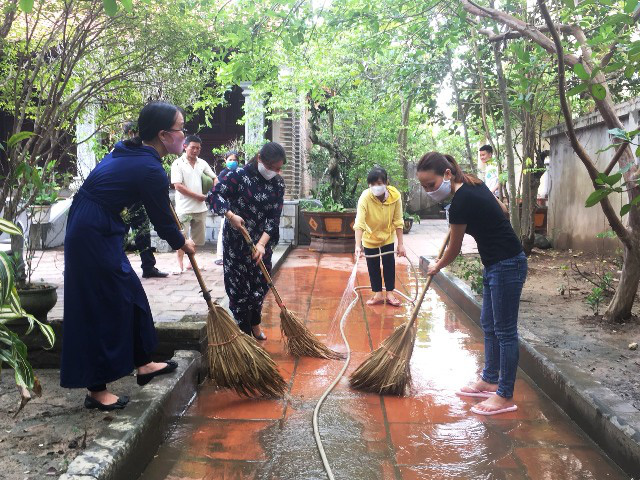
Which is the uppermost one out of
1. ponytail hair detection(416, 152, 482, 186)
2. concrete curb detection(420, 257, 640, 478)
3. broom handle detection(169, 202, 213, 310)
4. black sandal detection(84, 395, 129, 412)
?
ponytail hair detection(416, 152, 482, 186)

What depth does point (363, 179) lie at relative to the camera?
13320 millimetres

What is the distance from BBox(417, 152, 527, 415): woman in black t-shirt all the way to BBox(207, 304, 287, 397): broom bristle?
1.31 meters

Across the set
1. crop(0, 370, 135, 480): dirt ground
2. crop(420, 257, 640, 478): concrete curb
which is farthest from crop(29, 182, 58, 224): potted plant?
crop(420, 257, 640, 478): concrete curb

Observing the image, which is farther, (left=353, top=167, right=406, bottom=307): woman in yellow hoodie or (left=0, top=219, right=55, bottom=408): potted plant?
(left=353, top=167, right=406, bottom=307): woman in yellow hoodie

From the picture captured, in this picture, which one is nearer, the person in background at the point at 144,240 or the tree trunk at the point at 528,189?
the person in background at the point at 144,240

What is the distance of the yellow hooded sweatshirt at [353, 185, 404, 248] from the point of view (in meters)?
6.68

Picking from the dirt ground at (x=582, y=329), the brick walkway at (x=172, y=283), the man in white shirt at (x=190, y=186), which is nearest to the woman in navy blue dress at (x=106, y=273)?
the brick walkway at (x=172, y=283)

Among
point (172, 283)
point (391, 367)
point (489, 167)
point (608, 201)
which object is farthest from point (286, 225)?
point (391, 367)

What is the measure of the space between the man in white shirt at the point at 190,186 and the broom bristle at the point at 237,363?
401 centimetres

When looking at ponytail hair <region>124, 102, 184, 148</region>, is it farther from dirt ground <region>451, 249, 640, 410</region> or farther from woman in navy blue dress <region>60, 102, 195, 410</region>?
dirt ground <region>451, 249, 640, 410</region>

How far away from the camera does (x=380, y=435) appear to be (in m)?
3.48

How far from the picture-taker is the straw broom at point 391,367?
409 cm

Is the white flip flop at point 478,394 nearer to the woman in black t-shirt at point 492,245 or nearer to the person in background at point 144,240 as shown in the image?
the woman in black t-shirt at point 492,245

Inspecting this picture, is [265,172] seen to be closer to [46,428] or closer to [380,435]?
[380,435]
